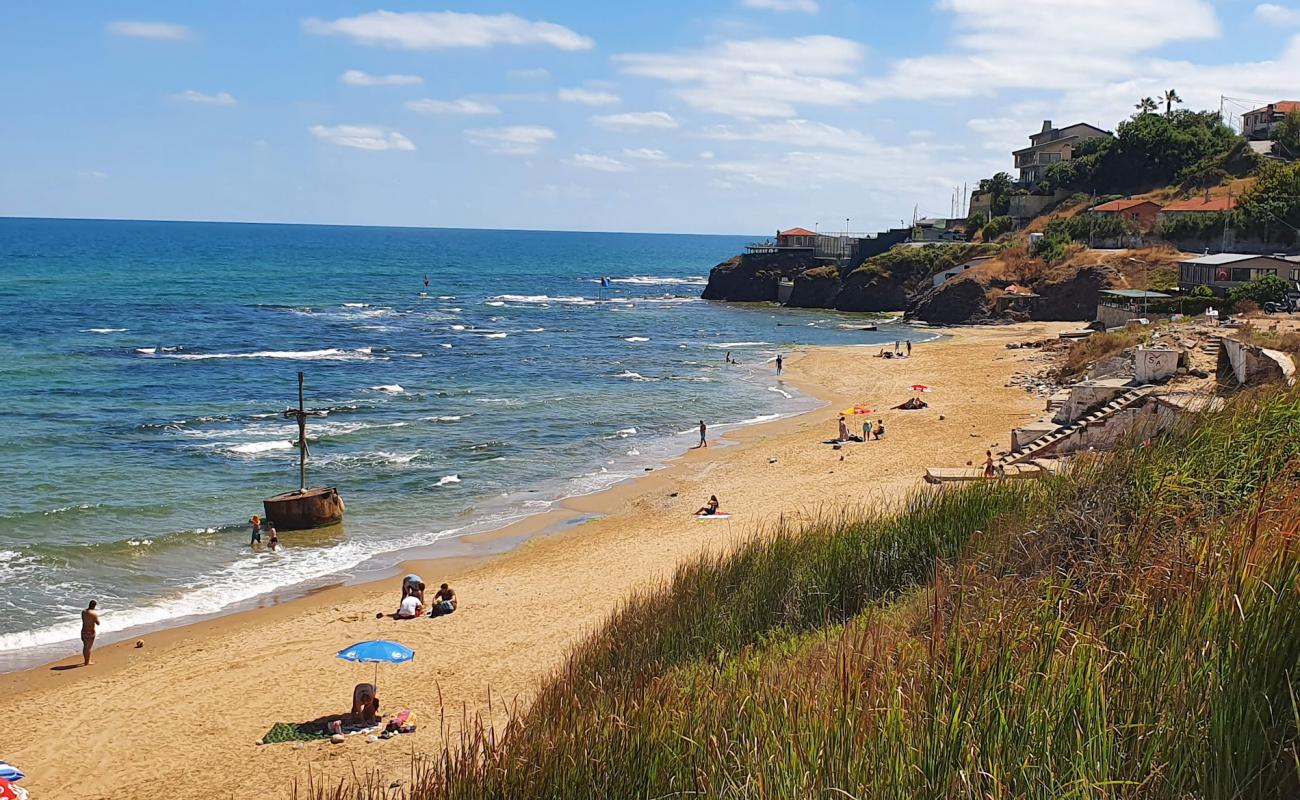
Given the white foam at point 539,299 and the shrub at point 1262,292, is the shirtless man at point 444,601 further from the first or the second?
the white foam at point 539,299

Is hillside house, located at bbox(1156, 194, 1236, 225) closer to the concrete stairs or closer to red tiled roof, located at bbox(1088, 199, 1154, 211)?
red tiled roof, located at bbox(1088, 199, 1154, 211)

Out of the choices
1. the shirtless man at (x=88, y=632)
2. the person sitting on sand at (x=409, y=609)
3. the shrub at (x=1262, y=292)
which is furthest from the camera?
the shrub at (x=1262, y=292)

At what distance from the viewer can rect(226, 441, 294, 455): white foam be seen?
3328cm

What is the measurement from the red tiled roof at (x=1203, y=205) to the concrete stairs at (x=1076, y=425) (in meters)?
48.0

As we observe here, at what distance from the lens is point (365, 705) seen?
14453 mm

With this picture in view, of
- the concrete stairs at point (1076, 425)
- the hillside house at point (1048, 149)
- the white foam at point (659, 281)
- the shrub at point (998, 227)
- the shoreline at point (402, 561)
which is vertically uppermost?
the hillside house at point (1048, 149)

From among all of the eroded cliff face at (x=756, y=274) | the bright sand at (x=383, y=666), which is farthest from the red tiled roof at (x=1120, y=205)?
the bright sand at (x=383, y=666)

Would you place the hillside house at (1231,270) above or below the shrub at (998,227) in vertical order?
below

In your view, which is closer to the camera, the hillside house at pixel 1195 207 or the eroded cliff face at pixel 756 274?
the hillside house at pixel 1195 207

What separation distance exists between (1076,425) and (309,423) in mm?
26370

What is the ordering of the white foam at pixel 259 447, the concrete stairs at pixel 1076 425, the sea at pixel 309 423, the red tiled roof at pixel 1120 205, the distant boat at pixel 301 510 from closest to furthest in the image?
the sea at pixel 309 423
the distant boat at pixel 301 510
the concrete stairs at pixel 1076 425
the white foam at pixel 259 447
the red tiled roof at pixel 1120 205

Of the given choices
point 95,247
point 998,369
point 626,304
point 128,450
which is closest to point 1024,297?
point 998,369

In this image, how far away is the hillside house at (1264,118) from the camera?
8844cm

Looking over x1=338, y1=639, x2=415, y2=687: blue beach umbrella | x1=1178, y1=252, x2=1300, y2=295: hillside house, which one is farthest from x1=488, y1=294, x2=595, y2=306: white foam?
x1=338, y1=639, x2=415, y2=687: blue beach umbrella
